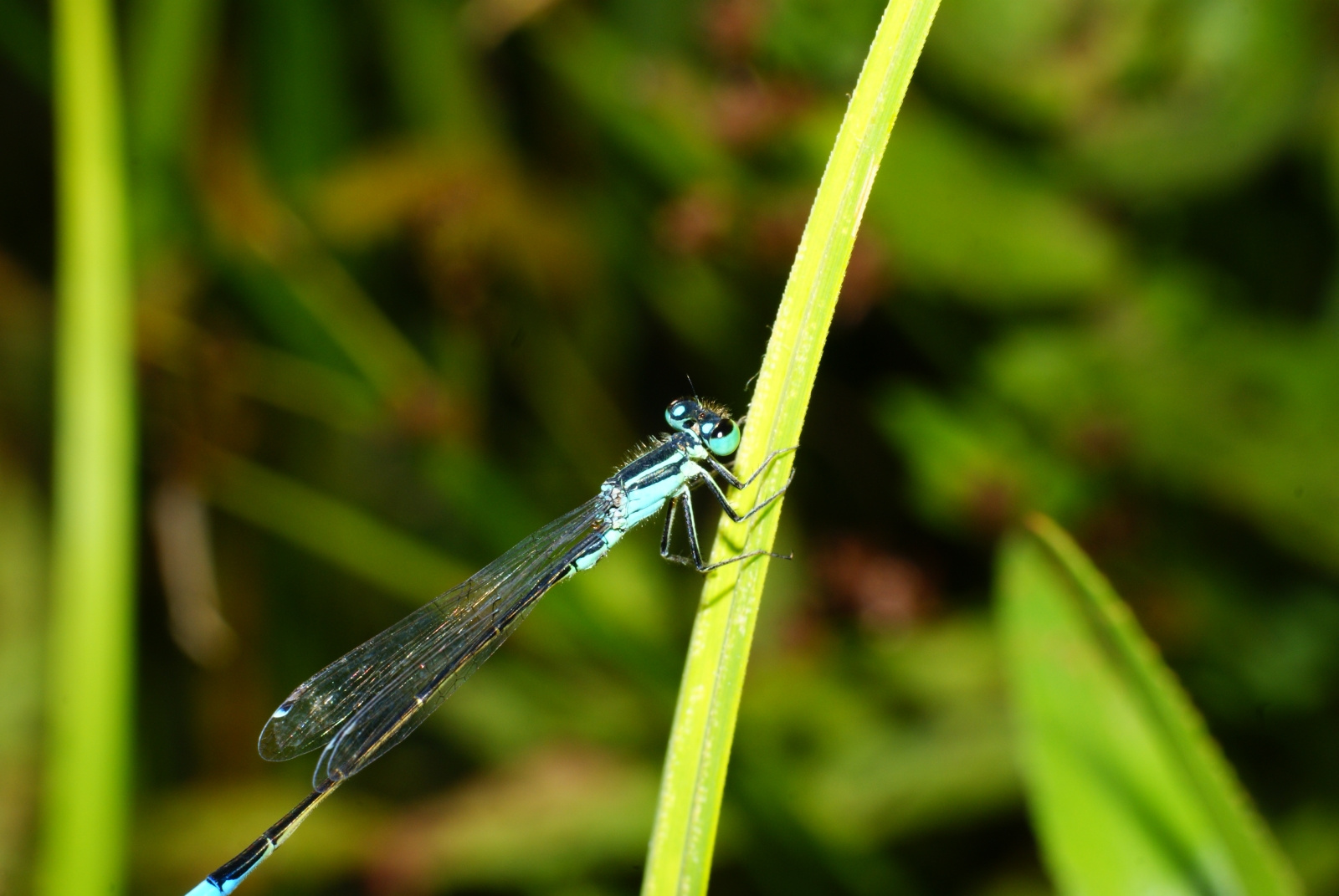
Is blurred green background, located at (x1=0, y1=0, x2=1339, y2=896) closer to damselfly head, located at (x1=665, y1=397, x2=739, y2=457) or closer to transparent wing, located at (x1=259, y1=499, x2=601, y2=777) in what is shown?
transparent wing, located at (x1=259, y1=499, x2=601, y2=777)

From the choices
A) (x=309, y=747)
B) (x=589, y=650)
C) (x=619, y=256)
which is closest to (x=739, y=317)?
(x=619, y=256)

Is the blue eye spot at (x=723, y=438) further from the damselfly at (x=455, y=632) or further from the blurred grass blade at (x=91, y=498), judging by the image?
the blurred grass blade at (x=91, y=498)

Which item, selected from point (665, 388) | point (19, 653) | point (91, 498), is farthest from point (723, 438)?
point (19, 653)

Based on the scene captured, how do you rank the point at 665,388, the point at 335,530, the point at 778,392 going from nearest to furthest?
the point at 778,392
the point at 335,530
the point at 665,388

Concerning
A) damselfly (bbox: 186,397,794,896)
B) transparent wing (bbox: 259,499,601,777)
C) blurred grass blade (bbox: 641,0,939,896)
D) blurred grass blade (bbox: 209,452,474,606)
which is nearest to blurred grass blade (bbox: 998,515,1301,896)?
blurred grass blade (bbox: 641,0,939,896)

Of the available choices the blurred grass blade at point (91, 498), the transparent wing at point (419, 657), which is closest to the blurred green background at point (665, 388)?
the transparent wing at point (419, 657)

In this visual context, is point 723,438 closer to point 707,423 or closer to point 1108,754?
point 707,423
